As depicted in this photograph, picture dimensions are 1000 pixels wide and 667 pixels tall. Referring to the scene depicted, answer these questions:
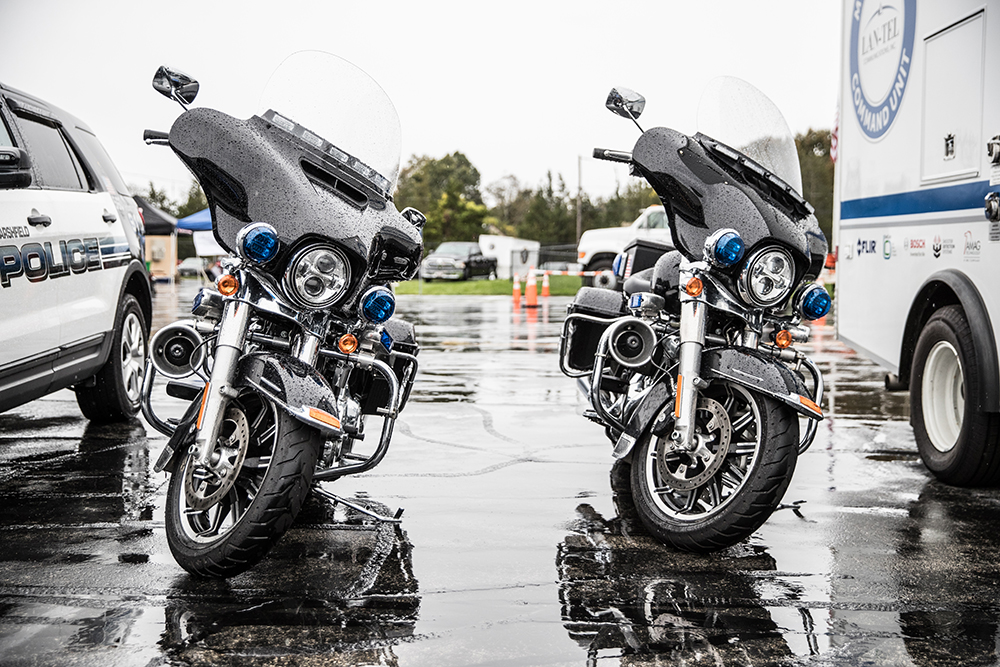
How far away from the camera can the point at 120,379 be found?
281 inches

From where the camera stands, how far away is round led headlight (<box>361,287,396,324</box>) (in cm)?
426

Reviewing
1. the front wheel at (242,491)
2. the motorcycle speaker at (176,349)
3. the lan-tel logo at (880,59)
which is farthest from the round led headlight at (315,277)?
the lan-tel logo at (880,59)

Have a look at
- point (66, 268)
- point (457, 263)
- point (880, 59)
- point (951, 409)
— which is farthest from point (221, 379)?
point (457, 263)

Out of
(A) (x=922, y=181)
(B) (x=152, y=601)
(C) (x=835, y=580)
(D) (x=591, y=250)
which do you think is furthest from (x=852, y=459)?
(D) (x=591, y=250)

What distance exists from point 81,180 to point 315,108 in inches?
119

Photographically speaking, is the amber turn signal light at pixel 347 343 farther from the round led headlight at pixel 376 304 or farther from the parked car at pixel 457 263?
the parked car at pixel 457 263

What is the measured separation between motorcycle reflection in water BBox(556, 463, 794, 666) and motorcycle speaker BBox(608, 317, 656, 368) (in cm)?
80

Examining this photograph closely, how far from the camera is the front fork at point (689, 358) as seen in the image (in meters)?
4.40

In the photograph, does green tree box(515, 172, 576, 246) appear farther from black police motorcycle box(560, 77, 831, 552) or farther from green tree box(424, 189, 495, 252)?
black police motorcycle box(560, 77, 831, 552)

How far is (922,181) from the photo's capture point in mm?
6219

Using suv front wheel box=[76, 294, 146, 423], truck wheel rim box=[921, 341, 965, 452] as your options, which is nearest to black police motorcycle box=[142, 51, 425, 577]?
suv front wheel box=[76, 294, 146, 423]

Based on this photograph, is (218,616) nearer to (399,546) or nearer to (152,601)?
(152,601)

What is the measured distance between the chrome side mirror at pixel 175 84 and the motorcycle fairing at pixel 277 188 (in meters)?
0.20

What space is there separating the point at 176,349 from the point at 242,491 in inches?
31.6
